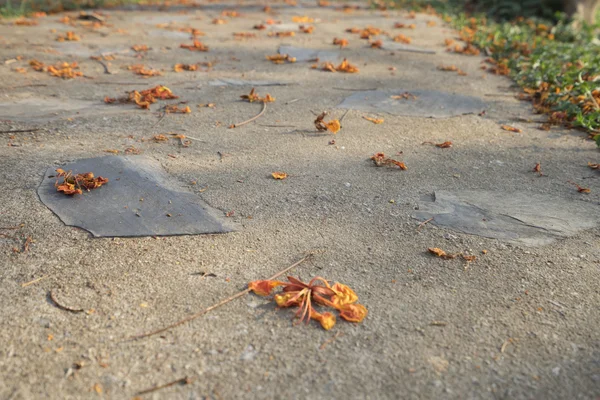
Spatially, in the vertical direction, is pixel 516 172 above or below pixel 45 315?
above

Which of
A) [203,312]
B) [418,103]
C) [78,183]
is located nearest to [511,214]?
[203,312]

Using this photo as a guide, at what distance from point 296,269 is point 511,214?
1.29 metres

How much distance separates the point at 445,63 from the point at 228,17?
3775 millimetres

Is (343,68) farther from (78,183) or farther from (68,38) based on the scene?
(78,183)

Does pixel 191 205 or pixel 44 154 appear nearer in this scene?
pixel 191 205

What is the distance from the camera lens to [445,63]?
20.3ft

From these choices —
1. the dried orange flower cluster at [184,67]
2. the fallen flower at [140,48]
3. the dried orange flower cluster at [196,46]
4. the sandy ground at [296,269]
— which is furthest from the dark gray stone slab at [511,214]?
the fallen flower at [140,48]

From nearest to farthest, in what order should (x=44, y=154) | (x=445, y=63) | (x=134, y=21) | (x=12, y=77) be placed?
(x=44, y=154), (x=12, y=77), (x=445, y=63), (x=134, y=21)

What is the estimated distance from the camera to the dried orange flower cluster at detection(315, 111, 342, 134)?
3.95 meters

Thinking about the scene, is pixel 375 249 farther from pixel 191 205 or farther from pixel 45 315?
pixel 45 315

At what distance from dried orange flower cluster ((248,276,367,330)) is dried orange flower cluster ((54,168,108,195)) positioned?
1.20 meters

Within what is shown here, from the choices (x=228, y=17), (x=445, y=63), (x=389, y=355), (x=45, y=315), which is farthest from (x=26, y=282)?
(x=228, y=17)

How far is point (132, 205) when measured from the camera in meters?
2.85

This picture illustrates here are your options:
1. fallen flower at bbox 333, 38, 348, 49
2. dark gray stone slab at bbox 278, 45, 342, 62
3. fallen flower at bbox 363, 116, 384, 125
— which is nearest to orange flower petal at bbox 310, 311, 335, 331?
fallen flower at bbox 363, 116, 384, 125
